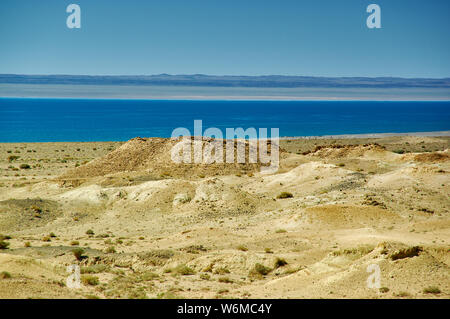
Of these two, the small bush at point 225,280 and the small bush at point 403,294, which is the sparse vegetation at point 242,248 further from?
the small bush at point 403,294

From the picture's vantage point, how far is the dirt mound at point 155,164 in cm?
4978

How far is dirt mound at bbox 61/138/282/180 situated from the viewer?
49.8 metres

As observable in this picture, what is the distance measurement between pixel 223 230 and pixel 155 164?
2262 centimetres

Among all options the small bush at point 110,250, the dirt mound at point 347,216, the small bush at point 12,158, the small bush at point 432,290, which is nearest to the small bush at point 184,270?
the small bush at point 110,250

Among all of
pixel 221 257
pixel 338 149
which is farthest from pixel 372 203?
pixel 338 149

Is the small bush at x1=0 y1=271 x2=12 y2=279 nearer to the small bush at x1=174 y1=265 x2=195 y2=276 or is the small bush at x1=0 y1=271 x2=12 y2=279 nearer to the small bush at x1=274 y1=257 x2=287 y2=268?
the small bush at x1=174 y1=265 x2=195 y2=276

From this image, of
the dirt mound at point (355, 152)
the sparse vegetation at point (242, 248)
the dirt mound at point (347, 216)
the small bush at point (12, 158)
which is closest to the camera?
the sparse vegetation at point (242, 248)

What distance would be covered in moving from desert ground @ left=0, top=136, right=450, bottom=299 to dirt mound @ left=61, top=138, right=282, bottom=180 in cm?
19

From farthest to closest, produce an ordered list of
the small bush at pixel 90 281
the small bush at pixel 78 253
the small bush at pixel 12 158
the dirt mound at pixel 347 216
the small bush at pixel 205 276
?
1. the small bush at pixel 12 158
2. the dirt mound at pixel 347 216
3. the small bush at pixel 78 253
4. the small bush at pixel 205 276
5. the small bush at pixel 90 281

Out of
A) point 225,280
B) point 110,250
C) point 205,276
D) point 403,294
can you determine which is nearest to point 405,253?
point 403,294

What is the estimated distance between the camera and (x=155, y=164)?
51375 millimetres

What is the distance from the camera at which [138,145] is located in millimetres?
55906

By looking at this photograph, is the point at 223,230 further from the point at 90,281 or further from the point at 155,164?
the point at 155,164

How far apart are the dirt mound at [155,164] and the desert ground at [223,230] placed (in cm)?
19
